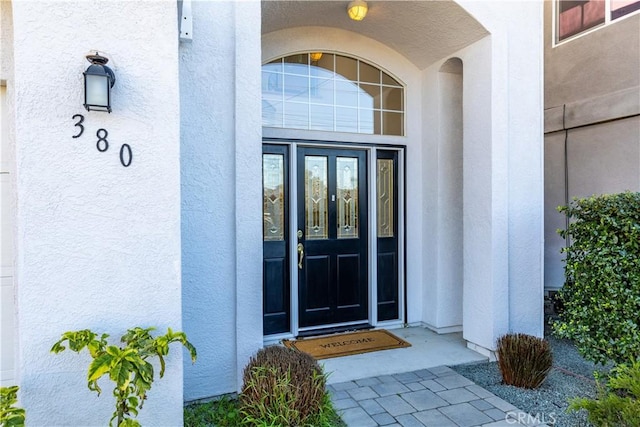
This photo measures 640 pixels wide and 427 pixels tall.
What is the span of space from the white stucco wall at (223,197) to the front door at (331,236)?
4.94 ft

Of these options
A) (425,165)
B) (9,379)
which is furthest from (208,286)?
(425,165)

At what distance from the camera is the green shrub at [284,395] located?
2.63 metres

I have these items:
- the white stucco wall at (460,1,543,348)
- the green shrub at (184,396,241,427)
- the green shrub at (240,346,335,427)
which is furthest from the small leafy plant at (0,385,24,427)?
the white stucco wall at (460,1,543,348)

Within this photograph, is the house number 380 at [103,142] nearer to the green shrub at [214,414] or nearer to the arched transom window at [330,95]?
the green shrub at [214,414]

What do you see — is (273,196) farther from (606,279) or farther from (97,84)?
(606,279)

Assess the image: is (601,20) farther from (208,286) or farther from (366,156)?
(208,286)

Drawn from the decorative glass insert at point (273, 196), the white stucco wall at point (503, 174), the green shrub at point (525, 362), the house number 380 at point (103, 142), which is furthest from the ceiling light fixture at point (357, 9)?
the green shrub at point (525, 362)

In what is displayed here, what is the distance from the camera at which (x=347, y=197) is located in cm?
509

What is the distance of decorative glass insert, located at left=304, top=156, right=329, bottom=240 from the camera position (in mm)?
4906

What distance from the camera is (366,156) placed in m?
5.15

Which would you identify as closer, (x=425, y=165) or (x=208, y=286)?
(x=208, y=286)

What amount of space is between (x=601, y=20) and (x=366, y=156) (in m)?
4.49

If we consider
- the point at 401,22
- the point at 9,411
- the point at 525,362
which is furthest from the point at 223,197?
the point at 525,362

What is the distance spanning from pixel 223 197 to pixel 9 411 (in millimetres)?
1953
